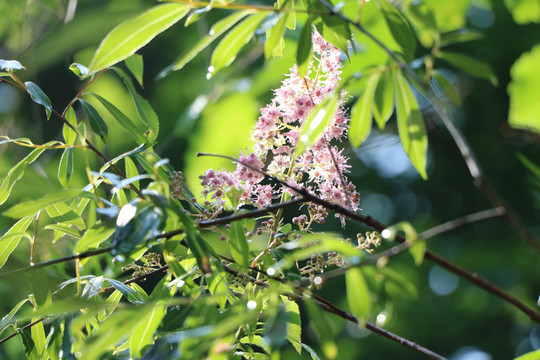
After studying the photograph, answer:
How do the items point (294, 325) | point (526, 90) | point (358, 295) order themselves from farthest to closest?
point (526, 90) → point (294, 325) → point (358, 295)

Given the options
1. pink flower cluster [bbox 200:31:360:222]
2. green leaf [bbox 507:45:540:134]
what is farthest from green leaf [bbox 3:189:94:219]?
Answer: green leaf [bbox 507:45:540:134]

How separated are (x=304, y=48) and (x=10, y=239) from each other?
0.36 m

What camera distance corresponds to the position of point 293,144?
606 millimetres

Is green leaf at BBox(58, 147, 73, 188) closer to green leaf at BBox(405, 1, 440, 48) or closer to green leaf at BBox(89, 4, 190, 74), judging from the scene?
green leaf at BBox(89, 4, 190, 74)

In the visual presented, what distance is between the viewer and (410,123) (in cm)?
48

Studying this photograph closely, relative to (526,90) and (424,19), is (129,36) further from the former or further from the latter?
(526,90)

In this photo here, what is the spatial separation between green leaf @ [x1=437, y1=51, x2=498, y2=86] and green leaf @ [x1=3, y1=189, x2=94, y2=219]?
12.1 inches

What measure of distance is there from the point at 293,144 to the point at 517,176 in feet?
10.5

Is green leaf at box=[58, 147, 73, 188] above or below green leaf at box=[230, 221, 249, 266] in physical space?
above

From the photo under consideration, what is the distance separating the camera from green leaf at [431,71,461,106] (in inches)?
18.2

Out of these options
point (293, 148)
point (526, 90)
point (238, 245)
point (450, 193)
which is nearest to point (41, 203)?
point (238, 245)

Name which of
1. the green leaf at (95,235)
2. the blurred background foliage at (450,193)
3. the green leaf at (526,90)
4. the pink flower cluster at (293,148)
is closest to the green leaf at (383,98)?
the pink flower cluster at (293,148)

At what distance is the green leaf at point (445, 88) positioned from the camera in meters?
0.46

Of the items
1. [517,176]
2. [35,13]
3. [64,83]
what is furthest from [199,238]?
[64,83]
